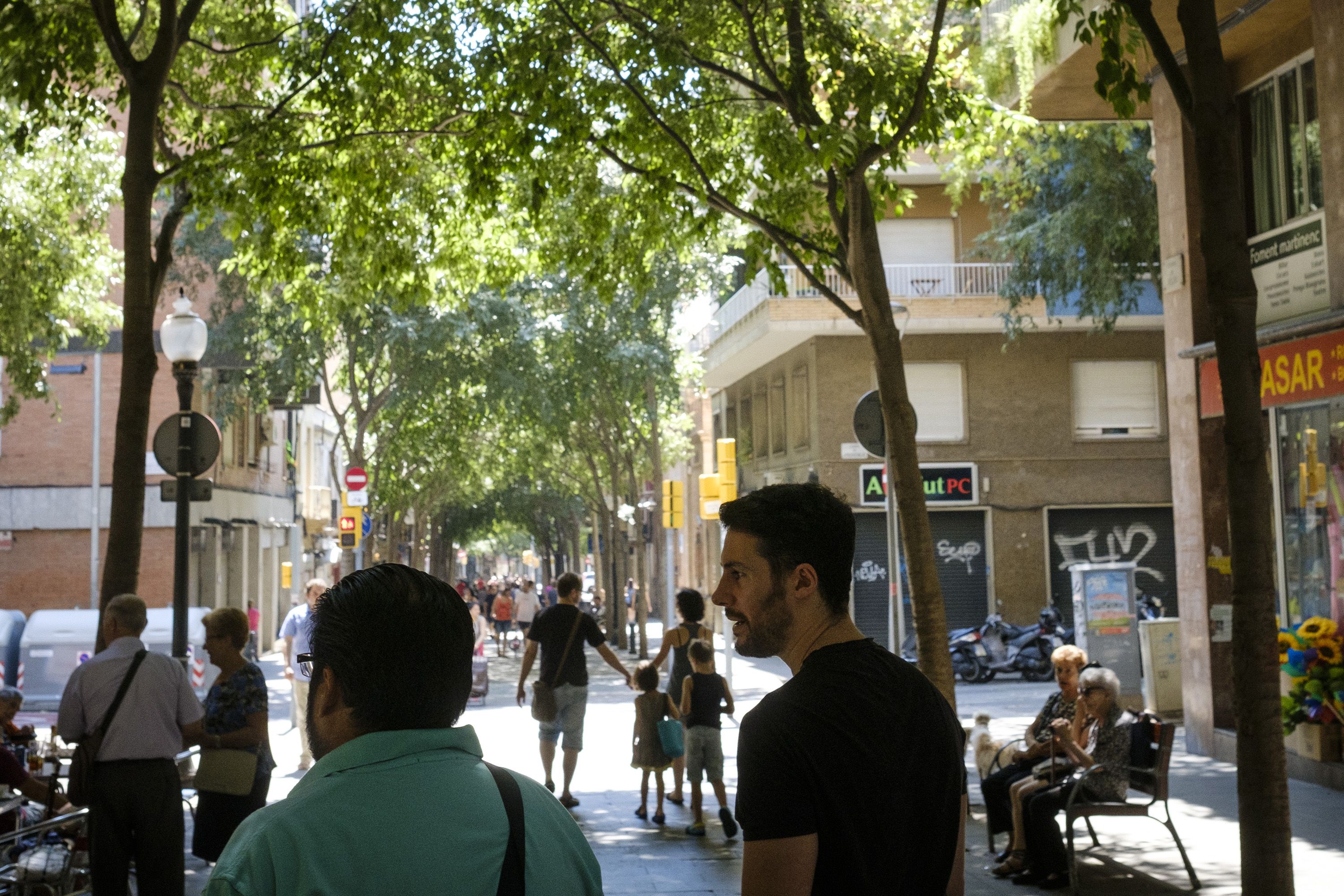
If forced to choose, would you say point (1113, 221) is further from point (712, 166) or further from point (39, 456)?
point (39, 456)

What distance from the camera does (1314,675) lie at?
1220 centimetres

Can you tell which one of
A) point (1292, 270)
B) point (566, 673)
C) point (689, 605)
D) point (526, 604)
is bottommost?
point (566, 673)

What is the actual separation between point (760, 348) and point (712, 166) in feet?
69.4

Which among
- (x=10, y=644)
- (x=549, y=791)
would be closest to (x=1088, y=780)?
(x=549, y=791)

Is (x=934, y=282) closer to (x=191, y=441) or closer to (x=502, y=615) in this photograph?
(x=502, y=615)

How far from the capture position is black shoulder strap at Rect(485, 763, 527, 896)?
208 cm

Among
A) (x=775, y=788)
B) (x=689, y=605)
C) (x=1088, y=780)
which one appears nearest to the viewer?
(x=775, y=788)

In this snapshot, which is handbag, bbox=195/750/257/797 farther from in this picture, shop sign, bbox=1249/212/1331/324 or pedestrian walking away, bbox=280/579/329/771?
shop sign, bbox=1249/212/1331/324

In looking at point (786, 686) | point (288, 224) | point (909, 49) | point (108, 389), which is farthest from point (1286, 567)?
point (108, 389)

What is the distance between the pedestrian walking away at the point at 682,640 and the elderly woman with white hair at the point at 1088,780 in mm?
3526

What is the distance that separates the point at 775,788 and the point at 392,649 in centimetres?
82

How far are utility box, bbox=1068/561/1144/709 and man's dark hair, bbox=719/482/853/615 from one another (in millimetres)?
15943

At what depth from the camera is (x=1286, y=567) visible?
13500 millimetres

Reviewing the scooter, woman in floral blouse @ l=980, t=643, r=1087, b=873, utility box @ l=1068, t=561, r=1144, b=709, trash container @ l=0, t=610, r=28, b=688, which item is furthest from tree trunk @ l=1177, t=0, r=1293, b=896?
the scooter
